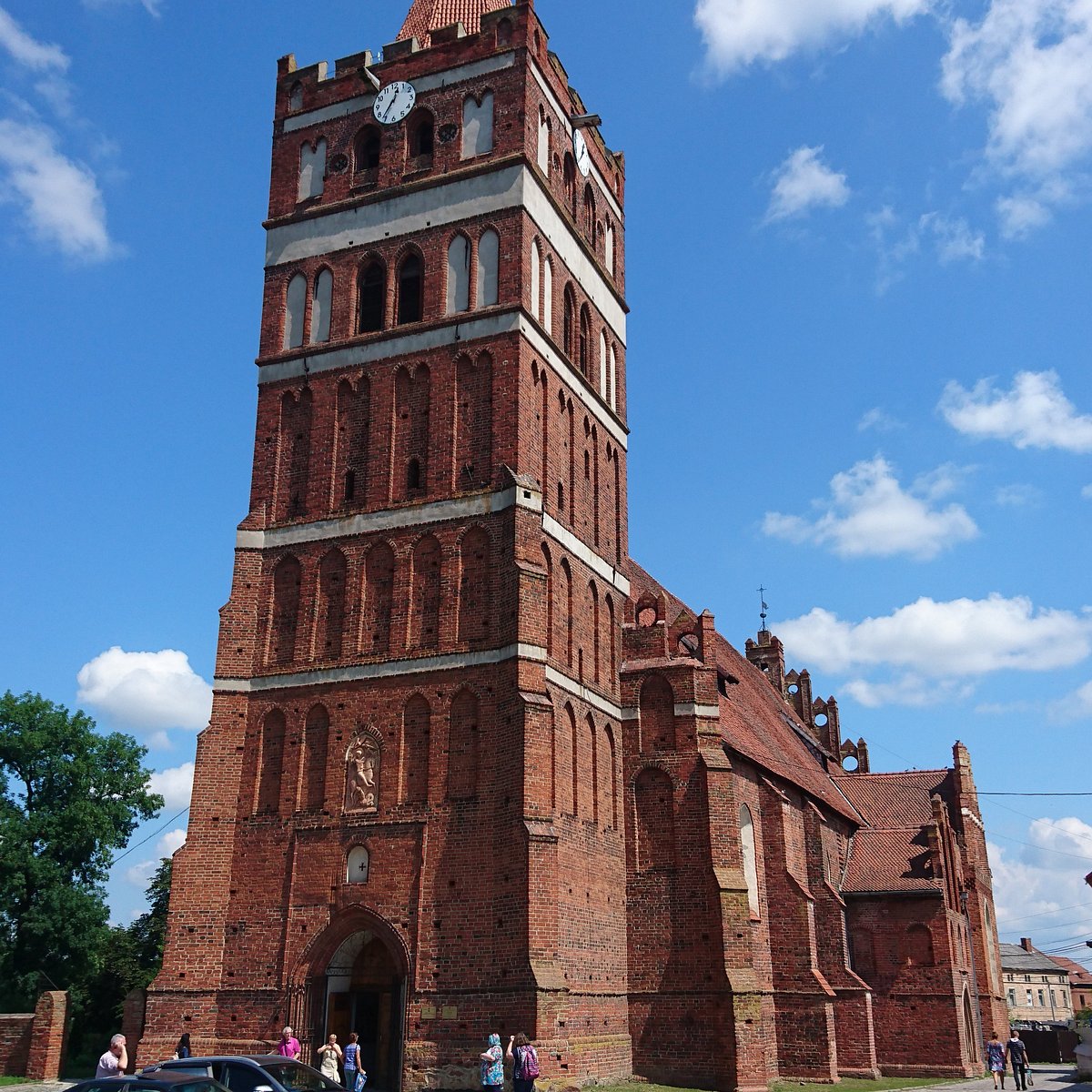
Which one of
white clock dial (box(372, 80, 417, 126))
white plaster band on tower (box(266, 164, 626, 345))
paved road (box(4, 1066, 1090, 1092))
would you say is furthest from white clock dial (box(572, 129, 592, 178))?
paved road (box(4, 1066, 1090, 1092))

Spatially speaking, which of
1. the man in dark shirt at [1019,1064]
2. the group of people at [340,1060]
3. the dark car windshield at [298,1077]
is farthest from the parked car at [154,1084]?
the man in dark shirt at [1019,1064]

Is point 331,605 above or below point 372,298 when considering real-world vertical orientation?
below

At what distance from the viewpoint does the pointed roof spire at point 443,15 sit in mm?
32625

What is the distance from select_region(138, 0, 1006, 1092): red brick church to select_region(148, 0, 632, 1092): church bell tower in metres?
0.07

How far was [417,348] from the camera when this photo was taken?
92.4ft

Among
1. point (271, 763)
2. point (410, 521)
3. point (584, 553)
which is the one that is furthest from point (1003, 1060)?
point (410, 521)

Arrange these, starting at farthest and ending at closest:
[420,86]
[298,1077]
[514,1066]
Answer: [420,86], [514,1066], [298,1077]

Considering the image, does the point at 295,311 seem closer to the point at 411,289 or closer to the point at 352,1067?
the point at 411,289

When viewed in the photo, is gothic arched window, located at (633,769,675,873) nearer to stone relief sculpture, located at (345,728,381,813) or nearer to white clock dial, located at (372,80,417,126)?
stone relief sculpture, located at (345,728,381,813)

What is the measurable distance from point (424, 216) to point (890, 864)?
23.9 metres

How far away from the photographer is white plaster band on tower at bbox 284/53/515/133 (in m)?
29.9

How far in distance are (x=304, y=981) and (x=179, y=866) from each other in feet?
12.0

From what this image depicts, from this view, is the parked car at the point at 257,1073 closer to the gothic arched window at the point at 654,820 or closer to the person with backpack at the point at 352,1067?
the person with backpack at the point at 352,1067

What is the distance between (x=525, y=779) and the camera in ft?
76.5
